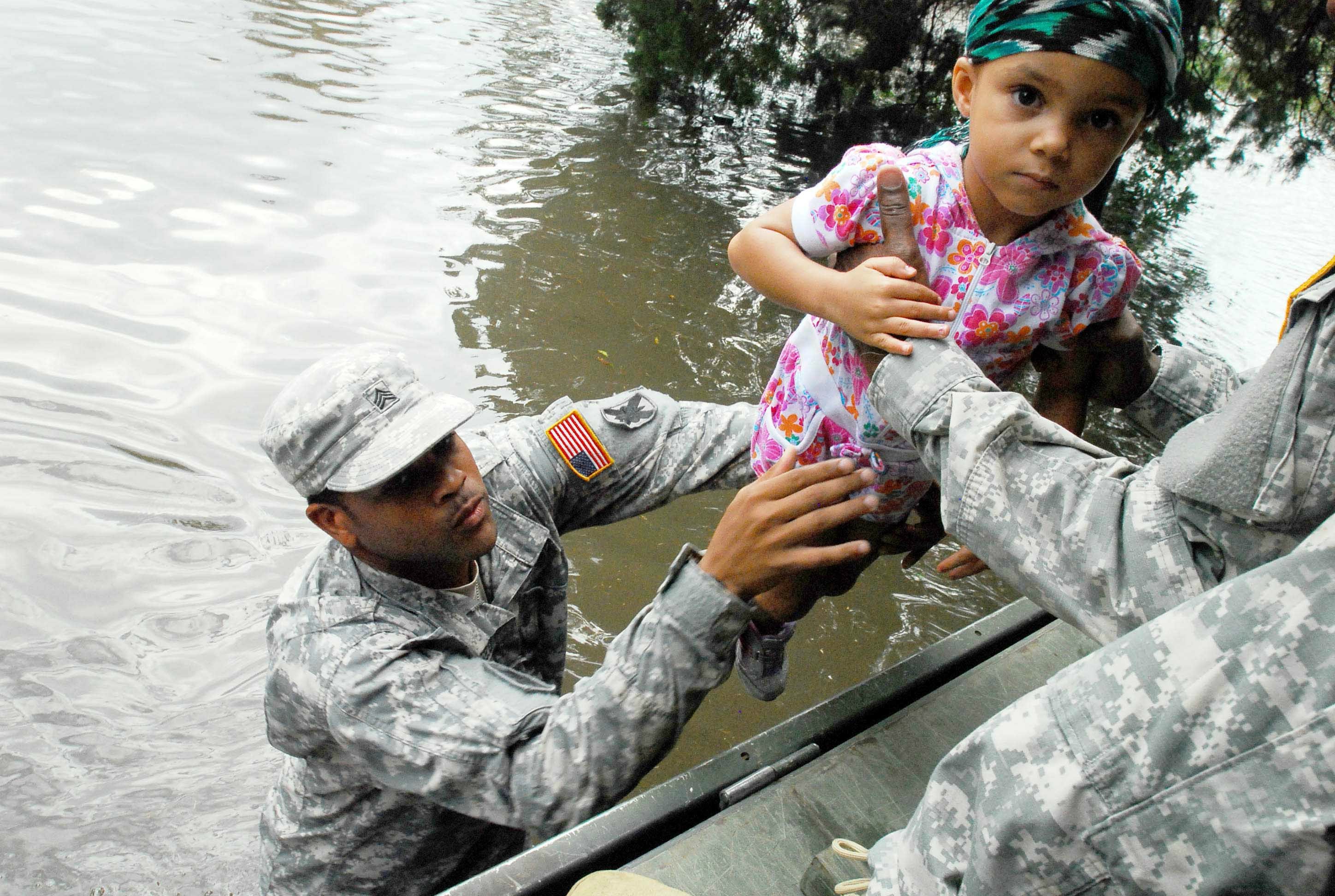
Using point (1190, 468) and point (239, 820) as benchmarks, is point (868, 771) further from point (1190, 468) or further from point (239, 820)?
point (239, 820)

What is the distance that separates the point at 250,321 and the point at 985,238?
447 cm

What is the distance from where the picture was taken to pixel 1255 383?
103 centimetres

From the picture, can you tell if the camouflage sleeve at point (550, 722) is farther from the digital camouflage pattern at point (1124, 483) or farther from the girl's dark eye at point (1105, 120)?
→ the girl's dark eye at point (1105, 120)

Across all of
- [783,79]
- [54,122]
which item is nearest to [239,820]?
[54,122]

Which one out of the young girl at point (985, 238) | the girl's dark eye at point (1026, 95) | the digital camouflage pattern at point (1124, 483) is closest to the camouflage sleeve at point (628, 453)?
the young girl at point (985, 238)

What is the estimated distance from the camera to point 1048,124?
1.53 meters

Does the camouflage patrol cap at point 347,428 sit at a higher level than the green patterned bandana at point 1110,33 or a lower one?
lower

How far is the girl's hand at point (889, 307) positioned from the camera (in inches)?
57.3

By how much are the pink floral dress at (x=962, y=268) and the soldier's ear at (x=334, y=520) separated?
104cm

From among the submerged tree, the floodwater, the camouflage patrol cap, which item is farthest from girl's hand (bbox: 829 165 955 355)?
the submerged tree

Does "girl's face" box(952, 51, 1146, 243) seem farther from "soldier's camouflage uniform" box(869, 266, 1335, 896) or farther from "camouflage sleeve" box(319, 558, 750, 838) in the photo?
"camouflage sleeve" box(319, 558, 750, 838)

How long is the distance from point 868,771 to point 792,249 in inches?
44.4

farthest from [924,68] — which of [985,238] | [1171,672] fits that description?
[1171,672]

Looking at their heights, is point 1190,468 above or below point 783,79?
above
